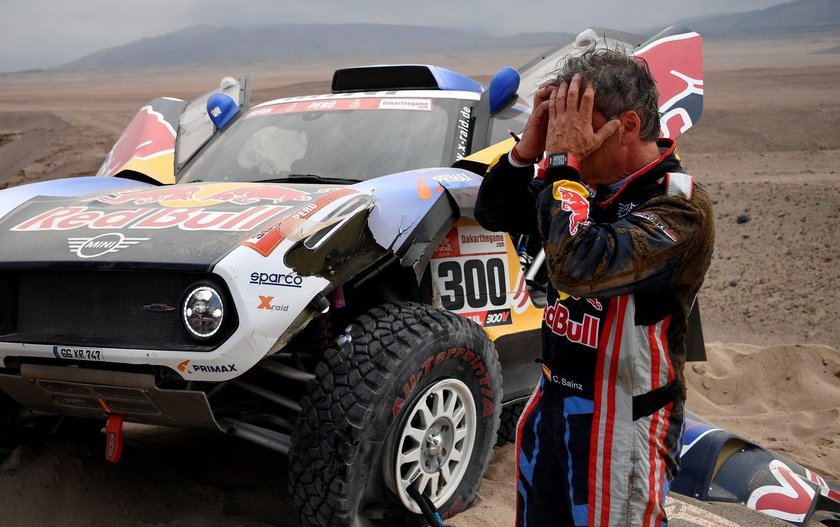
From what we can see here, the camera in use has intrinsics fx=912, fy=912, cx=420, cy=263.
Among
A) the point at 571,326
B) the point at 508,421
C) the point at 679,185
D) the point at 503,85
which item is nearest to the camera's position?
the point at 679,185

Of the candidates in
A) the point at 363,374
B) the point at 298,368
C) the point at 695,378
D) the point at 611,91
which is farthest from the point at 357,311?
the point at 695,378

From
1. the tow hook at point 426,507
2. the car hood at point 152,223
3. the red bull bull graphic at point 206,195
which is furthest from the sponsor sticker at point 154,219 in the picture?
the tow hook at point 426,507

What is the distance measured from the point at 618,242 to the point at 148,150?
3.82 m

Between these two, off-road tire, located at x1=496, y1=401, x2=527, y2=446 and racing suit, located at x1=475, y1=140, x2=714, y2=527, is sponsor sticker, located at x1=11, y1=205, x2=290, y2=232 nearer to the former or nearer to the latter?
racing suit, located at x1=475, y1=140, x2=714, y2=527

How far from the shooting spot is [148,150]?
5.34m

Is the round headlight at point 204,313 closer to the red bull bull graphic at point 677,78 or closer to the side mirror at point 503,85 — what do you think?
the side mirror at point 503,85

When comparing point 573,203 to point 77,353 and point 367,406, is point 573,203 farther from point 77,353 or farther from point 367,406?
point 77,353

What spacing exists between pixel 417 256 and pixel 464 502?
3.48 ft

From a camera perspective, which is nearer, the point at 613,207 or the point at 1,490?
the point at 613,207

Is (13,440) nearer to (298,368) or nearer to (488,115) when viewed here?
(298,368)

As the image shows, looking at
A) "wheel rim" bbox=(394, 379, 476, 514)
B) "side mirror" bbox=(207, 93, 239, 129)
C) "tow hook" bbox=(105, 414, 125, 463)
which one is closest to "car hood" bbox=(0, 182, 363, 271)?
"tow hook" bbox=(105, 414, 125, 463)

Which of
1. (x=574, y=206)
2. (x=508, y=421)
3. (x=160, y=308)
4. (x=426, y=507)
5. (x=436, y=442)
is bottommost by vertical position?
(x=508, y=421)

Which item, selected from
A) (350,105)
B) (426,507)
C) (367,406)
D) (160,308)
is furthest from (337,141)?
(426,507)

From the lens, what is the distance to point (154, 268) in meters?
3.16
